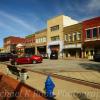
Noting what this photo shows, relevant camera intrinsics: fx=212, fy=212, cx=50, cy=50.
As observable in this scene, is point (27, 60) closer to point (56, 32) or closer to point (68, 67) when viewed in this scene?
point (68, 67)

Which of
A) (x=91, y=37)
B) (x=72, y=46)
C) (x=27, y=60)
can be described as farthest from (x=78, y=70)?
(x=72, y=46)

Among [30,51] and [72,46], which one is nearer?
[72,46]

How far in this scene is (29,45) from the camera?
2751 inches

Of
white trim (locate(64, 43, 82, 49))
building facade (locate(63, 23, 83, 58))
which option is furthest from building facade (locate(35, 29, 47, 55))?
white trim (locate(64, 43, 82, 49))

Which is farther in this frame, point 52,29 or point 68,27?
point 52,29

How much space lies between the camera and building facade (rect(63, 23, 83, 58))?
4694 cm

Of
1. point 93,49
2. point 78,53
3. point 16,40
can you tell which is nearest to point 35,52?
point 78,53

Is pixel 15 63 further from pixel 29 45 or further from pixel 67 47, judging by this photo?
pixel 29 45

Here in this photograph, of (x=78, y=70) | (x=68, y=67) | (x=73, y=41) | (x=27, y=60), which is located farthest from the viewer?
(x=73, y=41)

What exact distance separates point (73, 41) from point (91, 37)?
6331 millimetres

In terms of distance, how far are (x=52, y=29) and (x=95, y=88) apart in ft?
154

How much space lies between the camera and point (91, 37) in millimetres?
43406

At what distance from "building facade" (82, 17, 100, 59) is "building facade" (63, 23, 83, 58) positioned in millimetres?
1752

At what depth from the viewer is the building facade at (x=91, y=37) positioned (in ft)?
138
